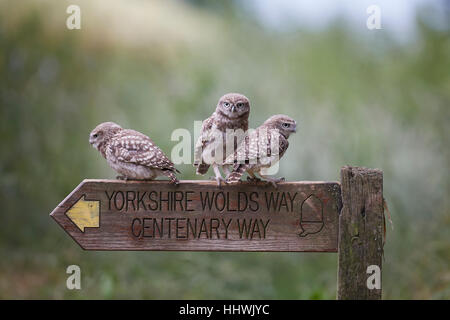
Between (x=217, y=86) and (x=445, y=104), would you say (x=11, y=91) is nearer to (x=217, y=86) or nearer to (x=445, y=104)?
(x=217, y=86)

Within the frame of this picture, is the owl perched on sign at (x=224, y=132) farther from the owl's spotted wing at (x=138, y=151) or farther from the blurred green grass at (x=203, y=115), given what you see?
the blurred green grass at (x=203, y=115)

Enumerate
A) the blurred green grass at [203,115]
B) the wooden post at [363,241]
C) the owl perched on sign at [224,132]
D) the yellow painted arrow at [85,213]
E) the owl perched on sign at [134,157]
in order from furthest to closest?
the blurred green grass at [203,115] < the owl perched on sign at [224,132] < the owl perched on sign at [134,157] < the yellow painted arrow at [85,213] < the wooden post at [363,241]

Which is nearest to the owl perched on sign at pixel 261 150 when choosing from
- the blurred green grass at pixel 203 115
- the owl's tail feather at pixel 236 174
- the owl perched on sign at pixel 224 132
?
the owl's tail feather at pixel 236 174

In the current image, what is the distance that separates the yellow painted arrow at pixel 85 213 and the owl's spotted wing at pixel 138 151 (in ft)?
0.98

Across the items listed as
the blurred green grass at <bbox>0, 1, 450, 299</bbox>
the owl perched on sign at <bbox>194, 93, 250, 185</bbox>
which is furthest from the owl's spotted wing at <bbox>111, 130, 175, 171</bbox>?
the blurred green grass at <bbox>0, 1, 450, 299</bbox>

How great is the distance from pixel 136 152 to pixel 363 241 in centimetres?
123

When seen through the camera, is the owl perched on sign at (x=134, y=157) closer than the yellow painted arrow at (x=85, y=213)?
No

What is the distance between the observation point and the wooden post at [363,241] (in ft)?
8.32

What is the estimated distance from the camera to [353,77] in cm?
650

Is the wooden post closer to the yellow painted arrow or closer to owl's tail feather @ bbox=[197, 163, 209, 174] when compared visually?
owl's tail feather @ bbox=[197, 163, 209, 174]

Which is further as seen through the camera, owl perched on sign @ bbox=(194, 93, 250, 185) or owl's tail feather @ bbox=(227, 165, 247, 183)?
owl perched on sign @ bbox=(194, 93, 250, 185)

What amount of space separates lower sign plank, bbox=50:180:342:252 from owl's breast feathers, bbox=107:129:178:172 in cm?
14

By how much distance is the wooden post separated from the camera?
2.54 meters

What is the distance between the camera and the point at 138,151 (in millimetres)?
2822
